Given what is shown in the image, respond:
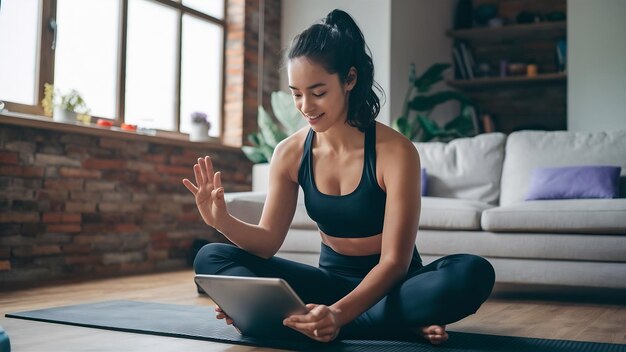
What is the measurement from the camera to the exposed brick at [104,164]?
4.08 meters

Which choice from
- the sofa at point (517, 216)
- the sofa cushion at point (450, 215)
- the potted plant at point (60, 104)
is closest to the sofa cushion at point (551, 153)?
the sofa at point (517, 216)

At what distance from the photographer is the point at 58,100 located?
3984 mm

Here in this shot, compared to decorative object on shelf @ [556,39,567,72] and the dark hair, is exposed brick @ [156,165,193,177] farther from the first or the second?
decorative object on shelf @ [556,39,567,72]

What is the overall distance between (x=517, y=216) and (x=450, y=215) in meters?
0.29

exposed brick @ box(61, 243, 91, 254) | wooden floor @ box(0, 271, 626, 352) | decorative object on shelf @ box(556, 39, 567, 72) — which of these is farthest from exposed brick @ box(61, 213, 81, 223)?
decorative object on shelf @ box(556, 39, 567, 72)

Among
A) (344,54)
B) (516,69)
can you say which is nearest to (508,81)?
(516,69)

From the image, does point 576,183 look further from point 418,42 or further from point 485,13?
point 485,13

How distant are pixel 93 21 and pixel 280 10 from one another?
2.03m

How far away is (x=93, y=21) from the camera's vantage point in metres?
4.38

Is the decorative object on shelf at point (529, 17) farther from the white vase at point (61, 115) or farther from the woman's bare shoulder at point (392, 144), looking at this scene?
the woman's bare shoulder at point (392, 144)

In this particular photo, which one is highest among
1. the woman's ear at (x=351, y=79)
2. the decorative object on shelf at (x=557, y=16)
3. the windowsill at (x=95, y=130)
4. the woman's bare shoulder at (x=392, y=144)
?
the decorative object on shelf at (x=557, y=16)

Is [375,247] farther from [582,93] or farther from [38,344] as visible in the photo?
[582,93]

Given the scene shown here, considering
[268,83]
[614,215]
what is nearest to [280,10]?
[268,83]

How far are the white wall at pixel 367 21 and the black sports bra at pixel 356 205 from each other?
11.8ft
